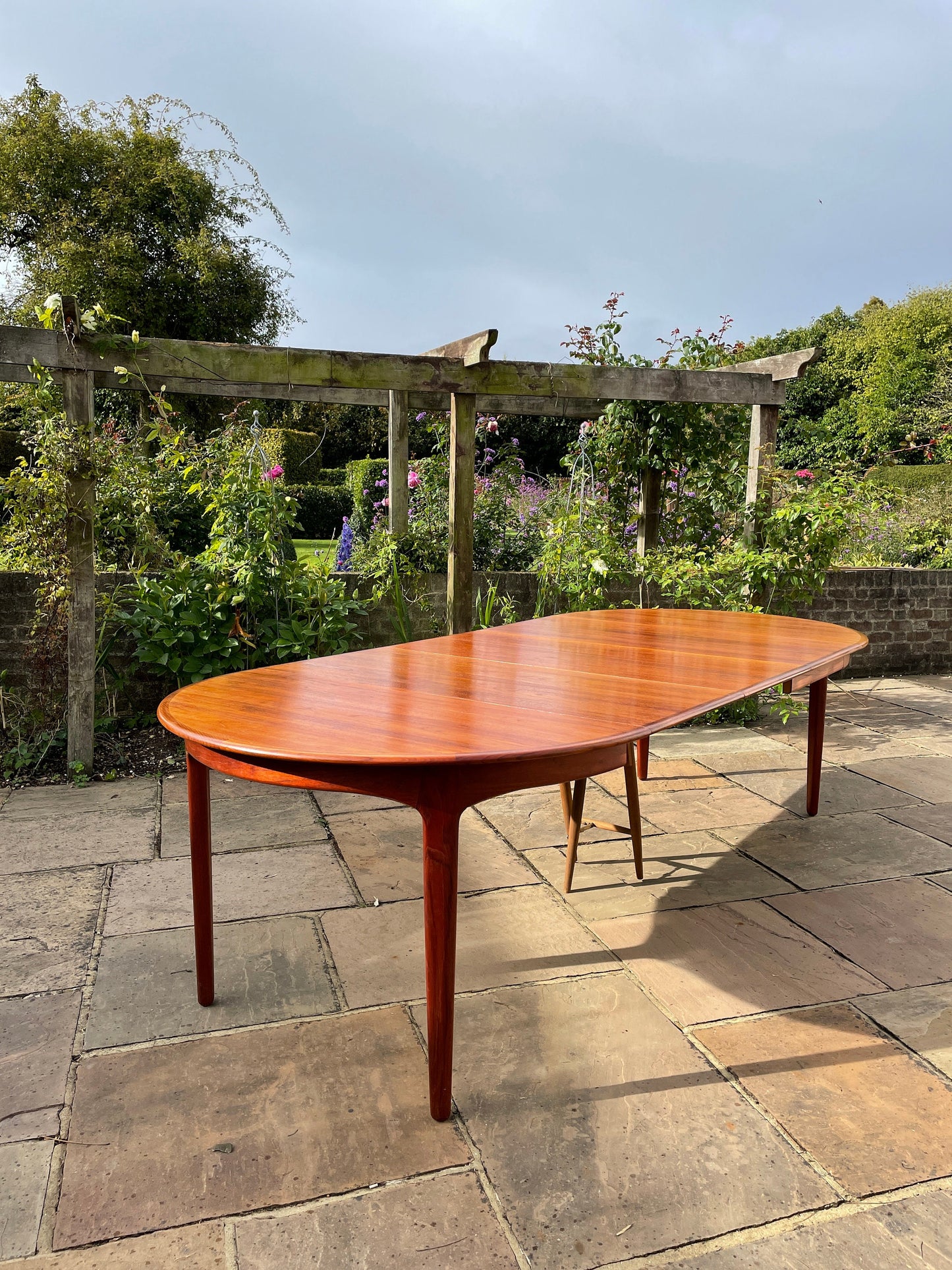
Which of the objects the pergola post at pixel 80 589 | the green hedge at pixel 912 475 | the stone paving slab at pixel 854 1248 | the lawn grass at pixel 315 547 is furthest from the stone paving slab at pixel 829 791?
the green hedge at pixel 912 475

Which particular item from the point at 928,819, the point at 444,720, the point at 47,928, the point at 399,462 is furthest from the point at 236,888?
the point at 399,462

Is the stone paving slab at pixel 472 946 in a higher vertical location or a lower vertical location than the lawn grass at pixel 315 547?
lower

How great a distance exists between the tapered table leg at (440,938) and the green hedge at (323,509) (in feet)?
39.6

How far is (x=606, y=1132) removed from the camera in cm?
161

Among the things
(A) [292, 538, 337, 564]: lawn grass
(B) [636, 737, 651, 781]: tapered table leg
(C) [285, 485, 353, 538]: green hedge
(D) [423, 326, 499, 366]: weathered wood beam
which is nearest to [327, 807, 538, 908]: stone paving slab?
(B) [636, 737, 651, 781]: tapered table leg

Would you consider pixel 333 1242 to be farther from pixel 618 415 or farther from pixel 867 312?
pixel 867 312

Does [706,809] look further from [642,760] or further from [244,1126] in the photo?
[244,1126]

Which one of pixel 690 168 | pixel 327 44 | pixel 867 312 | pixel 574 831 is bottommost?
pixel 574 831

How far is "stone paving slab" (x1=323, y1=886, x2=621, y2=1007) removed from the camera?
2.12 meters

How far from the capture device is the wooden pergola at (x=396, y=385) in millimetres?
3723

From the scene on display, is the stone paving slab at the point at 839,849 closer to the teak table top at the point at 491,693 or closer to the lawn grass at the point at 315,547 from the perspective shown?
the teak table top at the point at 491,693

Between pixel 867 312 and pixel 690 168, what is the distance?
2330cm

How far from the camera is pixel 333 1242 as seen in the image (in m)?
1.35

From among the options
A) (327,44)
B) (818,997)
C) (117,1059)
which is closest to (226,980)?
(117,1059)
